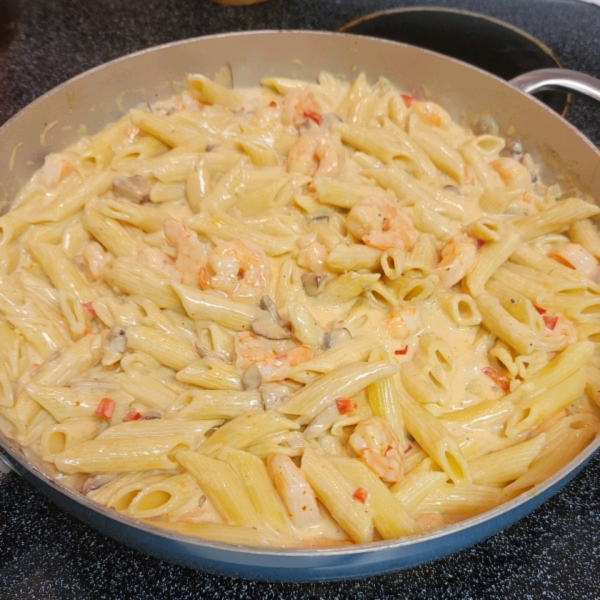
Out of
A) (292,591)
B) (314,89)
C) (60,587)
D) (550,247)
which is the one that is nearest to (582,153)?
(550,247)

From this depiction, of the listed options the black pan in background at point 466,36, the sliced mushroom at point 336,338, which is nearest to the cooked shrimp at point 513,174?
the black pan in background at point 466,36

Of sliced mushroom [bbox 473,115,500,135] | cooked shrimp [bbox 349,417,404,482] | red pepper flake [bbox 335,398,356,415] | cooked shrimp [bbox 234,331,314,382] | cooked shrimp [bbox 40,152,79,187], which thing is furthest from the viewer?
sliced mushroom [bbox 473,115,500,135]

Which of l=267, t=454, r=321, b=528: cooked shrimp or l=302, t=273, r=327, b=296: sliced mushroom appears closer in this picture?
l=267, t=454, r=321, b=528: cooked shrimp

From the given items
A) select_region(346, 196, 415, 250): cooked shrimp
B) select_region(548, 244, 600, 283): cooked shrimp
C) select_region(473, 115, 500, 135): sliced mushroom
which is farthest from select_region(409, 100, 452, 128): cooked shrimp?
select_region(548, 244, 600, 283): cooked shrimp

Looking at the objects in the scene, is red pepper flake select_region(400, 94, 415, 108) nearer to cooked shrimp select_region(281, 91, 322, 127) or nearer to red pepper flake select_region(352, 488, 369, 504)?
cooked shrimp select_region(281, 91, 322, 127)

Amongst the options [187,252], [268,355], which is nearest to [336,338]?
[268,355]

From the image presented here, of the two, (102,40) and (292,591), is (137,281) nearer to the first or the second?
(292,591)
